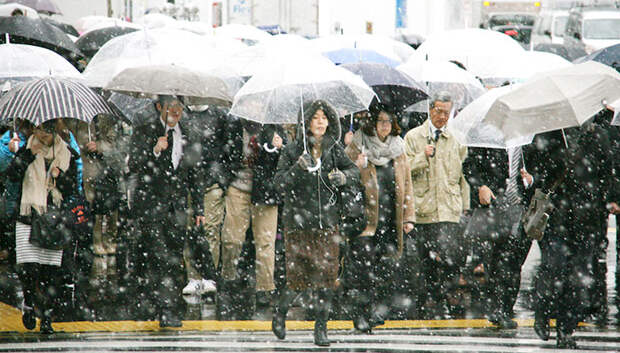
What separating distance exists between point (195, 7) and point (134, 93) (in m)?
31.1

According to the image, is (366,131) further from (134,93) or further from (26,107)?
(26,107)

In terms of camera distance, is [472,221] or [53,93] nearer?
[53,93]

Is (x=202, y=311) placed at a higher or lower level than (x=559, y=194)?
lower

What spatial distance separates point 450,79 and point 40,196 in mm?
4794

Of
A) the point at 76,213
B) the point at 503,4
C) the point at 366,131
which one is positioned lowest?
the point at 503,4

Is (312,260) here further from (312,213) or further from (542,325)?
(542,325)

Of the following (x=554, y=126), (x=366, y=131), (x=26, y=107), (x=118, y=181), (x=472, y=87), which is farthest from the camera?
(x=472, y=87)

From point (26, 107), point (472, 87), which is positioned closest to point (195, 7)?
point (472, 87)

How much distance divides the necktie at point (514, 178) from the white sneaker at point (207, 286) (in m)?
3.09

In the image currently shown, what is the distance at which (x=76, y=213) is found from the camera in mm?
8055

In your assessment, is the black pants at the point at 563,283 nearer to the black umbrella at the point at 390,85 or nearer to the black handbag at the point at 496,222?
the black handbag at the point at 496,222

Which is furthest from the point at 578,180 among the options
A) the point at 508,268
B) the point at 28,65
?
the point at 28,65

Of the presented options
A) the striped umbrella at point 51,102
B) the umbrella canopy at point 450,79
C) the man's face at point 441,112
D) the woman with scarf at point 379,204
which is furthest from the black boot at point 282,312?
the umbrella canopy at point 450,79

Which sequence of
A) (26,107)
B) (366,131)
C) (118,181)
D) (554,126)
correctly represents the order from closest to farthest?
(554,126) → (26,107) → (366,131) → (118,181)
